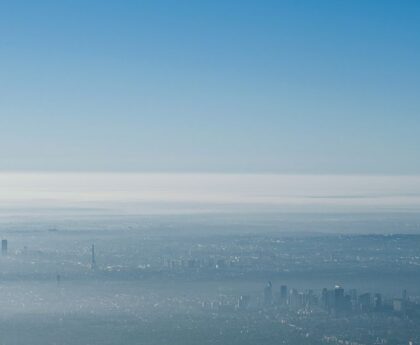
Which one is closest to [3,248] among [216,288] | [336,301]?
[216,288]

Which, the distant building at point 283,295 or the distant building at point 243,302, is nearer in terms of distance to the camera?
the distant building at point 243,302

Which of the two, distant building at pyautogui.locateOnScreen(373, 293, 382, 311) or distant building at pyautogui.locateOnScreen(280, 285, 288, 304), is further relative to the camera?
distant building at pyautogui.locateOnScreen(280, 285, 288, 304)

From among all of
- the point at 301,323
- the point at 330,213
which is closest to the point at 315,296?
the point at 301,323

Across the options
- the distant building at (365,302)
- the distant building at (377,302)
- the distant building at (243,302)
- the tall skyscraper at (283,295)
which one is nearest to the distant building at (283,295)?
the tall skyscraper at (283,295)

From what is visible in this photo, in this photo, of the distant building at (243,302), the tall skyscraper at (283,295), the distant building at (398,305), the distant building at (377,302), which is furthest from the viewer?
the tall skyscraper at (283,295)

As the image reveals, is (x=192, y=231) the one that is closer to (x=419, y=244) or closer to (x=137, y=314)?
(x=419, y=244)

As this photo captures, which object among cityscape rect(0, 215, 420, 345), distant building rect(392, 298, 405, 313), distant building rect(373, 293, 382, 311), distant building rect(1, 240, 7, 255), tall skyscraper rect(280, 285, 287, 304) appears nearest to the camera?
cityscape rect(0, 215, 420, 345)

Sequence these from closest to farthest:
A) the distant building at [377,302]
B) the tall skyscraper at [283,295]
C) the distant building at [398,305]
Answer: the distant building at [398,305] < the distant building at [377,302] < the tall skyscraper at [283,295]

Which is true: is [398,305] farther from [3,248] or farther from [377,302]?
[3,248]

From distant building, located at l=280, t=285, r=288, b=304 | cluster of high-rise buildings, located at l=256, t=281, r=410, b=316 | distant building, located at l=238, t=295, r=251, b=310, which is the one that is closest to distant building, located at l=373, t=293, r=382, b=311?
cluster of high-rise buildings, located at l=256, t=281, r=410, b=316

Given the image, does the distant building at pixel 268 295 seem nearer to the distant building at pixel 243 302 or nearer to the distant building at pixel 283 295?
the distant building at pixel 283 295

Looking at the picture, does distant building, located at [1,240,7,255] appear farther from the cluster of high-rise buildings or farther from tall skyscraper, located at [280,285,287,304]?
tall skyscraper, located at [280,285,287,304]
